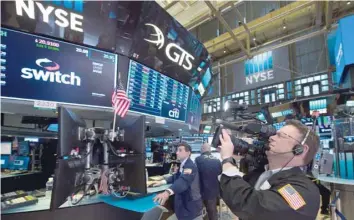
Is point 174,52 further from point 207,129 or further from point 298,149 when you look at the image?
point 207,129

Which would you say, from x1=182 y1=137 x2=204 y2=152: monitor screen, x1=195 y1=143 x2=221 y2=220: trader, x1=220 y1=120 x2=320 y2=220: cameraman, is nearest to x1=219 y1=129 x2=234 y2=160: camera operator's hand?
x1=220 y1=120 x2=320 y2=220: cameraman

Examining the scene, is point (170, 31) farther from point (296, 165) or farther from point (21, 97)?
point (296, 165)

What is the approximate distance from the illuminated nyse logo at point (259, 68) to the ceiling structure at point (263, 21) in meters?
1.08

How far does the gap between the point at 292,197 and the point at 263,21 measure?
23.9 feet

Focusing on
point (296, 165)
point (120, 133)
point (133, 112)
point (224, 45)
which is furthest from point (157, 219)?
point (224, 45)

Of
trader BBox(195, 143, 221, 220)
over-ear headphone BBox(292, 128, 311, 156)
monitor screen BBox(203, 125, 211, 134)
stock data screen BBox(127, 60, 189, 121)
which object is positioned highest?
stock data screen BBox(127, 60, 189, 121)

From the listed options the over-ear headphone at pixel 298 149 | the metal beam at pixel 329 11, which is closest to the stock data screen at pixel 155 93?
the over-ear headphone at pixel 298 149

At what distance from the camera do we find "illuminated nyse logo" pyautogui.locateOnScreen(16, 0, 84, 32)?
6.43 ft

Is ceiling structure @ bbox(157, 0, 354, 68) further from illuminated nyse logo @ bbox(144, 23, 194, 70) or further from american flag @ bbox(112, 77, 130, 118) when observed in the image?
american flag @ bbox(112, 77, 130, 118)

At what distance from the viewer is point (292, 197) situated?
123 cm

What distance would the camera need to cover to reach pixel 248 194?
1247mm

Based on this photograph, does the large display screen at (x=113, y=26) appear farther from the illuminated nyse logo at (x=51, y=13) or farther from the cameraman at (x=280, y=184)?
the cameraman at (x=280, y=184)

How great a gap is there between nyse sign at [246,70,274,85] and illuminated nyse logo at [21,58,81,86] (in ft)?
31.6

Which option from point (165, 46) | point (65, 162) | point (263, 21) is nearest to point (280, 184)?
point (65, 162)
